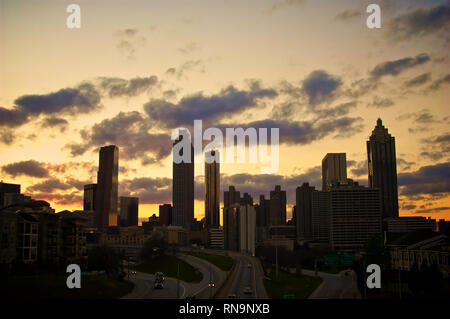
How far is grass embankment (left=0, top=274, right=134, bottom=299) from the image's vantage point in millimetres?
53281

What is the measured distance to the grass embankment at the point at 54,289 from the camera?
53.3 metres

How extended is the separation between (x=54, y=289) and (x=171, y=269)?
77394mm

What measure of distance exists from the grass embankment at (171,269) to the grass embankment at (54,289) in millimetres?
29035

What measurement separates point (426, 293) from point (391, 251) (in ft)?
137

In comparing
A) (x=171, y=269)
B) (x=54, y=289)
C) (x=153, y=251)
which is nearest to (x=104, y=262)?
(x=171, y=269)

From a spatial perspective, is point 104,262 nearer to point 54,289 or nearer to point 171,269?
point 171,269

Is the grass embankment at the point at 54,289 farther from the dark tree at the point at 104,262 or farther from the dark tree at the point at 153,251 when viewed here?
the dark tree at the point at 153,251

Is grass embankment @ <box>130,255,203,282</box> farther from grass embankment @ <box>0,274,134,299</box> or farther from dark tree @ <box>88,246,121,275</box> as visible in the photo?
grass embankment @ <box>0,274,134,299</box>

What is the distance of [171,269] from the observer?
134 m
